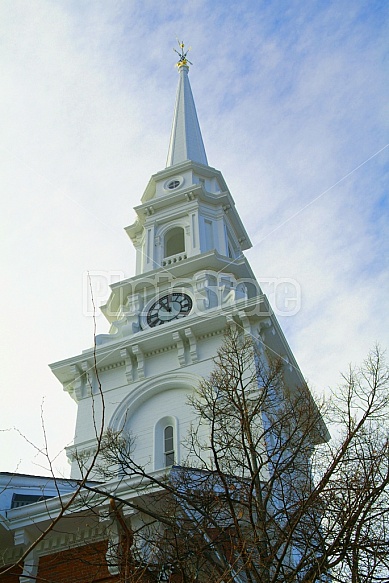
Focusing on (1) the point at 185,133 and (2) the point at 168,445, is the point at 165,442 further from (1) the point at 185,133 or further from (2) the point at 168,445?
(1) the point at 185,133

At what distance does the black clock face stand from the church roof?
1236 centimetres

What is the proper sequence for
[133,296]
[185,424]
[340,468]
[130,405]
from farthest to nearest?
[133,296] → [130,405] → [185,424] → [340,468]

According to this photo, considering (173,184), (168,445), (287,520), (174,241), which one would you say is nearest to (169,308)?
(168,445)

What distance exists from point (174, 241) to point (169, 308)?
8.06 metres

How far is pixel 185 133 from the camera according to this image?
4203 centimetres

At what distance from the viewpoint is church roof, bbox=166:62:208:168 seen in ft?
130

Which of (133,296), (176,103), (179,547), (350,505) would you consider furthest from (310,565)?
(176,103)

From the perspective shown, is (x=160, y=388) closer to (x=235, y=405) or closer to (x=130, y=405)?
(x=130, y=405)

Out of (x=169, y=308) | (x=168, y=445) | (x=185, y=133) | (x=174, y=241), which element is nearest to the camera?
(x=168, y=445)

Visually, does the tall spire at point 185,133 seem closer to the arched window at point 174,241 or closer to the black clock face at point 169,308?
the arched window at point 174,241

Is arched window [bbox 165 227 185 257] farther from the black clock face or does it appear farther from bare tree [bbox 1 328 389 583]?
bare tree [bbox 1 328 389 583]

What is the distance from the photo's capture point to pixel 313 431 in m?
11.3

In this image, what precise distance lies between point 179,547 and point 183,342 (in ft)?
46.7

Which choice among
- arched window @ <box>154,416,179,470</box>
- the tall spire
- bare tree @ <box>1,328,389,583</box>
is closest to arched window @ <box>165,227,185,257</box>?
the tall spire
